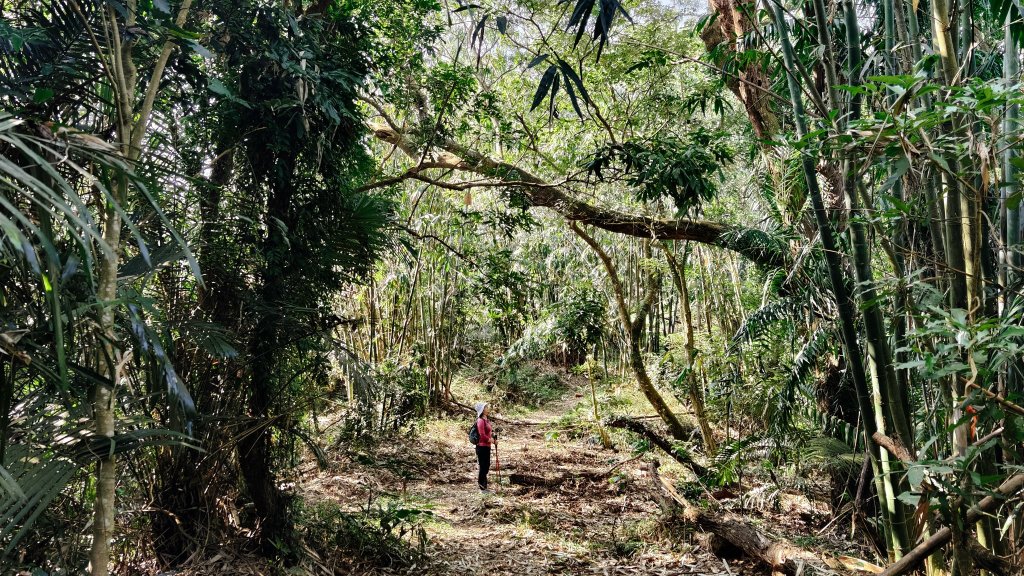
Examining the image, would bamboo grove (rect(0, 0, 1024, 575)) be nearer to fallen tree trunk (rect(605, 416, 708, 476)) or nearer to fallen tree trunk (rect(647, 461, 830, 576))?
fallen tree trunk (rect(605, 416, 708, 476))

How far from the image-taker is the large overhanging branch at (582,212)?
545 cm

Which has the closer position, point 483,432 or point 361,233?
point 361,233

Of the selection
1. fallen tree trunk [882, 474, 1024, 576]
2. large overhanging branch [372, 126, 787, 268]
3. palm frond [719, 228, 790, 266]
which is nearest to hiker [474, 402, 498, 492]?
large overhanging branch [372, 126, 787, 268]

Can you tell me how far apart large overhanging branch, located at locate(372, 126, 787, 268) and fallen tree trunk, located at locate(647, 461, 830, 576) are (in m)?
2.35

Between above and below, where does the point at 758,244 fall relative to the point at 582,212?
below

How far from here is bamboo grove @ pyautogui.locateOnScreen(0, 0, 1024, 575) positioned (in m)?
1.69

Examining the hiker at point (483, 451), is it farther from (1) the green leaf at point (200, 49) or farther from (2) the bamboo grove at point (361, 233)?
(1) the green leaf at point (200, 49)

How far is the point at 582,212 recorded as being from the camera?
6434 mm

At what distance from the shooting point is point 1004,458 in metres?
2.24

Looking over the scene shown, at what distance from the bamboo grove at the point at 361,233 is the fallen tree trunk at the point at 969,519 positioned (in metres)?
0.01

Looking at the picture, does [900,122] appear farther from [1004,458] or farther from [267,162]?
[267,162]

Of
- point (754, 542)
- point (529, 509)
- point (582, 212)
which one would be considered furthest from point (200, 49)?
point (529, 509)

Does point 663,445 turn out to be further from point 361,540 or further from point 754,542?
point 361,540

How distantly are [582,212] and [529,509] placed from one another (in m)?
2.99
